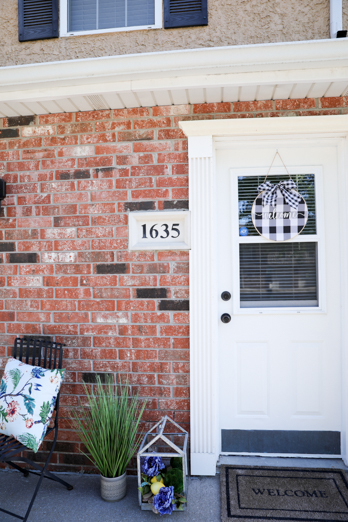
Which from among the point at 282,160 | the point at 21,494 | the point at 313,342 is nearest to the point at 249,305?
the point at 313,342

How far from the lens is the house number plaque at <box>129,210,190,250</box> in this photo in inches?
102

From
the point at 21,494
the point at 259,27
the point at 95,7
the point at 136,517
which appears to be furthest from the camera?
the point at 95,7

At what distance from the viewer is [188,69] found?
86.8 inches

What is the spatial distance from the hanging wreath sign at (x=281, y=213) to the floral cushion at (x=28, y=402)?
175cm

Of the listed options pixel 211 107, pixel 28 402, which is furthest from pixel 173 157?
pixel 28 402

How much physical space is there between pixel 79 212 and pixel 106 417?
1.43 meters

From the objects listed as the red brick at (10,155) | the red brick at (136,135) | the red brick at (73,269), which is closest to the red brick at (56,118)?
the red brick at (10,155)

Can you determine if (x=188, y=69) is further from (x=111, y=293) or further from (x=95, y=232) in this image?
(x=111, y=293)

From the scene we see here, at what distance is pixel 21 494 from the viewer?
2389mm

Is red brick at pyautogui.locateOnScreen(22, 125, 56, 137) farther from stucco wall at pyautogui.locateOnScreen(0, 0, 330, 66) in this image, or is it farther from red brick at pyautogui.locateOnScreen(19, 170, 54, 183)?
stucco wall at pyautogui.locateOnScreen(0, 0, 330, 66)

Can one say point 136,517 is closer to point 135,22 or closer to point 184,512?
point 184,512

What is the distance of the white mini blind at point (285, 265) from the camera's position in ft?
8.85

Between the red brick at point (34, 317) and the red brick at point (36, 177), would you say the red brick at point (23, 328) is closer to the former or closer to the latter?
the red brick at point (34, 317)

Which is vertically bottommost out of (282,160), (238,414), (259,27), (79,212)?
Answer: (238,414)
